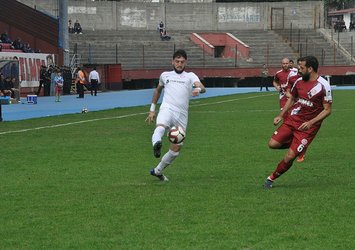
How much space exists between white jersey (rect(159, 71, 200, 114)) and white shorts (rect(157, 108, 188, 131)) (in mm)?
61

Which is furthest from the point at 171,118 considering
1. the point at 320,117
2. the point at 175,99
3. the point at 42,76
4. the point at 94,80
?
the point at 94,80

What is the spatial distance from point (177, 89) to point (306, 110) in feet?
6.60

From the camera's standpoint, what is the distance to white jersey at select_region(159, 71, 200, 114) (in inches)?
543

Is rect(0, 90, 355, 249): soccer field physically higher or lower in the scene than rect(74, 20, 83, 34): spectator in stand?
Answer: lower

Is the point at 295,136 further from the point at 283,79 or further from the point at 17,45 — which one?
the point at 17,45

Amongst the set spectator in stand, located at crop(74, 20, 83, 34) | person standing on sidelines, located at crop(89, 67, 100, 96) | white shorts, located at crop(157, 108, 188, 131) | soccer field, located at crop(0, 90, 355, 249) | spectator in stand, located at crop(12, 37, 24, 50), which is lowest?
person standing on sidelines, located at crop(89, 67, 100, 96)

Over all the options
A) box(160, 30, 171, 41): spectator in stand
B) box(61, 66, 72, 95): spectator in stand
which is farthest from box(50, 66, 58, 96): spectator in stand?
box(160, 30, 171, 41): spectator in stand

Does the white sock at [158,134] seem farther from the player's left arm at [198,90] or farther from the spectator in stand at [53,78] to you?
the spectator in stand at [53,78]

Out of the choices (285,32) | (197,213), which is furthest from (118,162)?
(285,32)

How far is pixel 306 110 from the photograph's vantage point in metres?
13.1

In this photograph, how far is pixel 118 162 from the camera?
1681cm

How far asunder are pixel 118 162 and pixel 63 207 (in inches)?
228

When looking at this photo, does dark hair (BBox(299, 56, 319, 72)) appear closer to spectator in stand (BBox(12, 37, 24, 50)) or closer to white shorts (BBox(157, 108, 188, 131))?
white shorts (BBox(157, 108, 188, 131))

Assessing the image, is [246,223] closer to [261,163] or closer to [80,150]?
[261,163]
